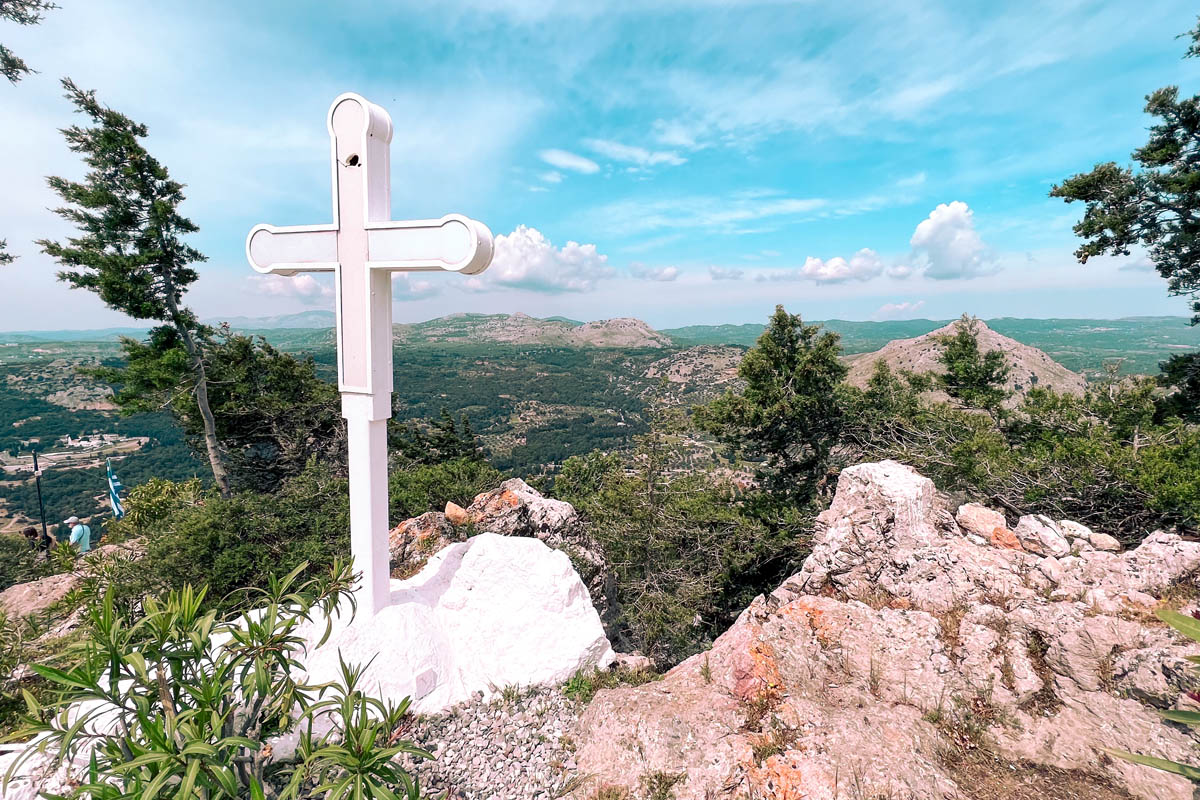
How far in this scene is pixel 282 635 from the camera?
290 centimetres

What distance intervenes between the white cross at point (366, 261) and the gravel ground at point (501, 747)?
4.87ft

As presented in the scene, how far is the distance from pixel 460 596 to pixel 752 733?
3411 millimetres

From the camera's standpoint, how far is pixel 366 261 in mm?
4723

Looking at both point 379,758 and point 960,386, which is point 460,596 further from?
point 960,386

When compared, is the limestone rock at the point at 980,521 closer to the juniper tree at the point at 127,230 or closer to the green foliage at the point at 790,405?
the green foliage at the point at 790,405

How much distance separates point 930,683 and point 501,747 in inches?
149

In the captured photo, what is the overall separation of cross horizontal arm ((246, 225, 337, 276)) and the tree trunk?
1283 cm

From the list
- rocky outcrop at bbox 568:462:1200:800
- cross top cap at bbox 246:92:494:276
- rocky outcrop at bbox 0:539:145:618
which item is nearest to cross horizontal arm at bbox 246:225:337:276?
cross top cap at bbox 246:92:494:276

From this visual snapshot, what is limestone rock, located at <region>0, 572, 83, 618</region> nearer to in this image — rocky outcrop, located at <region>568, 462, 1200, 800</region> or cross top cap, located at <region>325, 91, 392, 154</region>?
cross top cap, located at <region>325, 91, 392, 154</region>

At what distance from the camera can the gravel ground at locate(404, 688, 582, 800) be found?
3.62 metres

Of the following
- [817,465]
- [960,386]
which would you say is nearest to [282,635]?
[817,465]

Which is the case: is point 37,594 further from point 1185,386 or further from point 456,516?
point 1185,386

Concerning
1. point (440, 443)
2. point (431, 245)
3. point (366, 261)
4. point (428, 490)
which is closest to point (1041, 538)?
point (431, 245)

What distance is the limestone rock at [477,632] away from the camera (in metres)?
4.52
